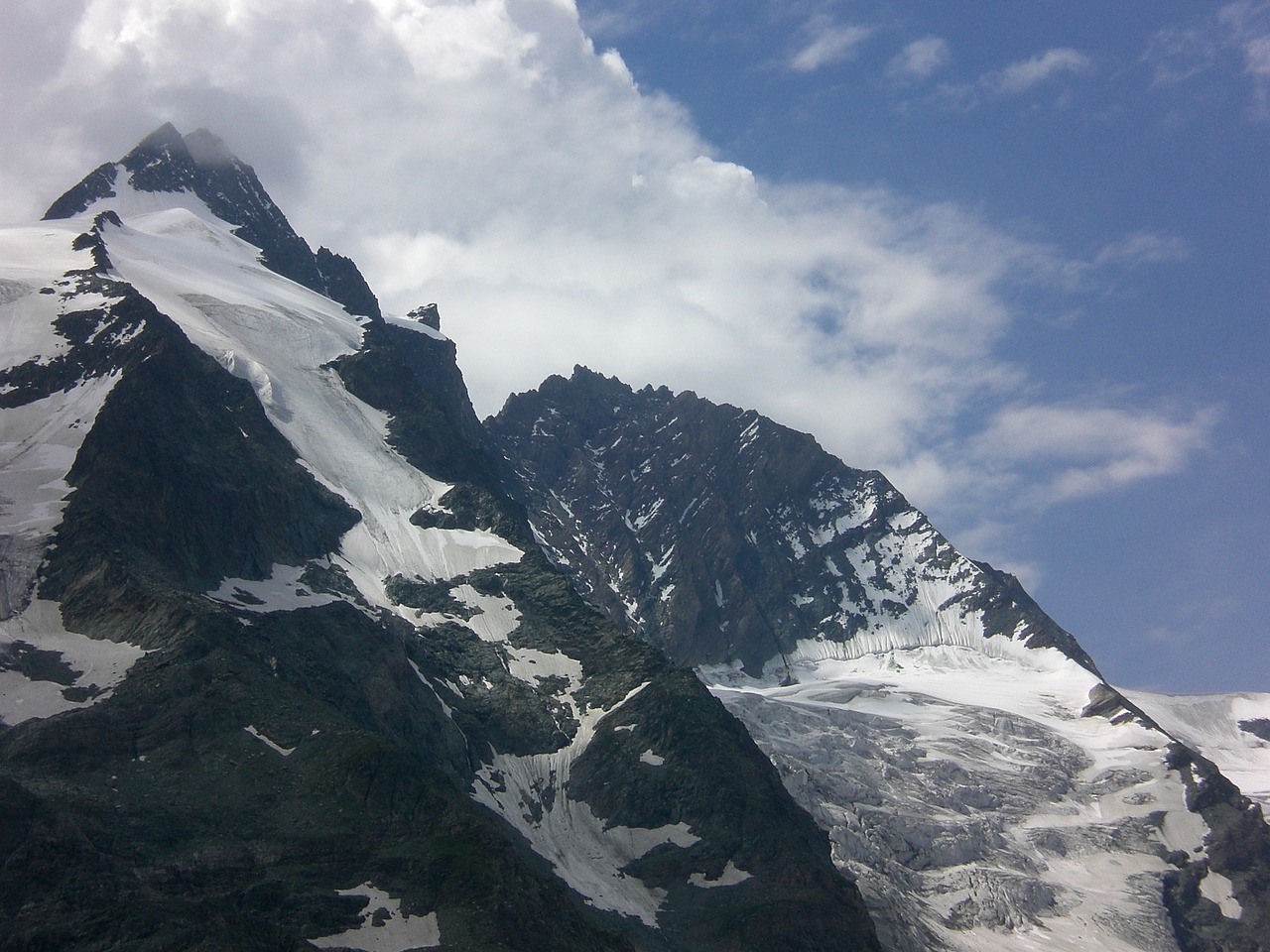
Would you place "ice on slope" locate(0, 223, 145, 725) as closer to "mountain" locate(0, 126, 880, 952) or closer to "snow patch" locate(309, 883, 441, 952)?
"mountain" locate(0, 126, 880, 952)

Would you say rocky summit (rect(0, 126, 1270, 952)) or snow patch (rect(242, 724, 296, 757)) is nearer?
rocky summit (rect(0, 126, 1270, 952))

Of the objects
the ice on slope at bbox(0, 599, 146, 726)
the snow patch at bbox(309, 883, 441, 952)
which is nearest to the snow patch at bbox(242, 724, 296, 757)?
the ice on slope at bbox(0, 599, 146, 726)

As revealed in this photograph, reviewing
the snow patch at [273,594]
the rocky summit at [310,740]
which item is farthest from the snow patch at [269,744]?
the snow patch at [273,594]

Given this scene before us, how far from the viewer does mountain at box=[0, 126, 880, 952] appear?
10238 cm

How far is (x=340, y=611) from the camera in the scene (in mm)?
160125

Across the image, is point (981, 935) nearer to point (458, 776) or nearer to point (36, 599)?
point (458, 776)

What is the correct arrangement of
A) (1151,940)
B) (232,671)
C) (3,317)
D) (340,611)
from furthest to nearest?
1. (1151,940)
2. (3,317)
3. (340,611)
4. (232,671)

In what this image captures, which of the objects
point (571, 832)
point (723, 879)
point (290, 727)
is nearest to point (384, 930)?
point (290, 727)

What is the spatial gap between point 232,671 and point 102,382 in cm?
5810

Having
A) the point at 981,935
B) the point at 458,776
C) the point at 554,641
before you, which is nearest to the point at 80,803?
the point at 458,776

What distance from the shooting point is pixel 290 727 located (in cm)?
12362

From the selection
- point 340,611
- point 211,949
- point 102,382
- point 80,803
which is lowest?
point 211,949

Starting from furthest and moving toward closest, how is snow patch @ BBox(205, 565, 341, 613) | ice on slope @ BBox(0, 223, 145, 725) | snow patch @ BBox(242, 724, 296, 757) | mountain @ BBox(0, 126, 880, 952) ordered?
snow patch @ BBox(205, 565, 341, 613) < snow patch @ BBox(242, 724, 296, 757) < ice on slope @ BBox(0, 223, 145, 725) < mountain @ BBox(0, 126, 880, 952)

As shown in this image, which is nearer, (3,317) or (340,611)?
(340,611)
